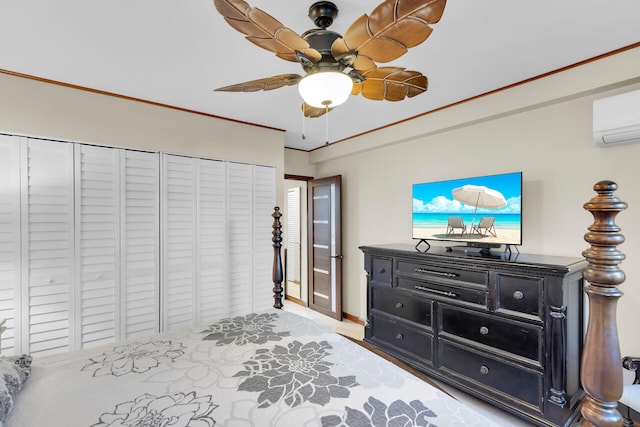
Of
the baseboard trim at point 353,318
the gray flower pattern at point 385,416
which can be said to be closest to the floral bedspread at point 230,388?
the gray flower pattern at point 385,416

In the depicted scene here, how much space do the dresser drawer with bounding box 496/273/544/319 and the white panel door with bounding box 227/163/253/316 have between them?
247 centimetres

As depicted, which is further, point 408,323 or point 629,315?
point 408,323

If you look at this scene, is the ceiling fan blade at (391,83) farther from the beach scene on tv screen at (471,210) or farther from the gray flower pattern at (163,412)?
the gray flower pattern at (163,412)

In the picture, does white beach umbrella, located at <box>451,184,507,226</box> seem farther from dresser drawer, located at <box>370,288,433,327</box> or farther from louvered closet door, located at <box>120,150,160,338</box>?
louvered closet door, located at <box>120,150,160,338</box>

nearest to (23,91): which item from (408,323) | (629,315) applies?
(408,323)

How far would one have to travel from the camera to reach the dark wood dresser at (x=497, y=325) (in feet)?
6.38

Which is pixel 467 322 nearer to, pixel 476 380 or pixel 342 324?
pixel 476 380

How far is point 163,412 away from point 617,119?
2999mm

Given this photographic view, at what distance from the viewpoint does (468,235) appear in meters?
2.69

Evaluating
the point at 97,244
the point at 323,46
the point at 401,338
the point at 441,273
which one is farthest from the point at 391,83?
the point at 97,244

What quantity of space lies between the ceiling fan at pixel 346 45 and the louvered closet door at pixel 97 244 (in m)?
1.78

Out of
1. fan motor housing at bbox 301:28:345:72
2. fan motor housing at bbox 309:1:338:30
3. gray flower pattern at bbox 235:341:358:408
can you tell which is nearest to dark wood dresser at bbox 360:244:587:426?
gray flower pattern at bbox 235:341:358:408

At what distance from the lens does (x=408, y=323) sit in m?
2.78

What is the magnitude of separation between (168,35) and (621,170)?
10.2 ft
